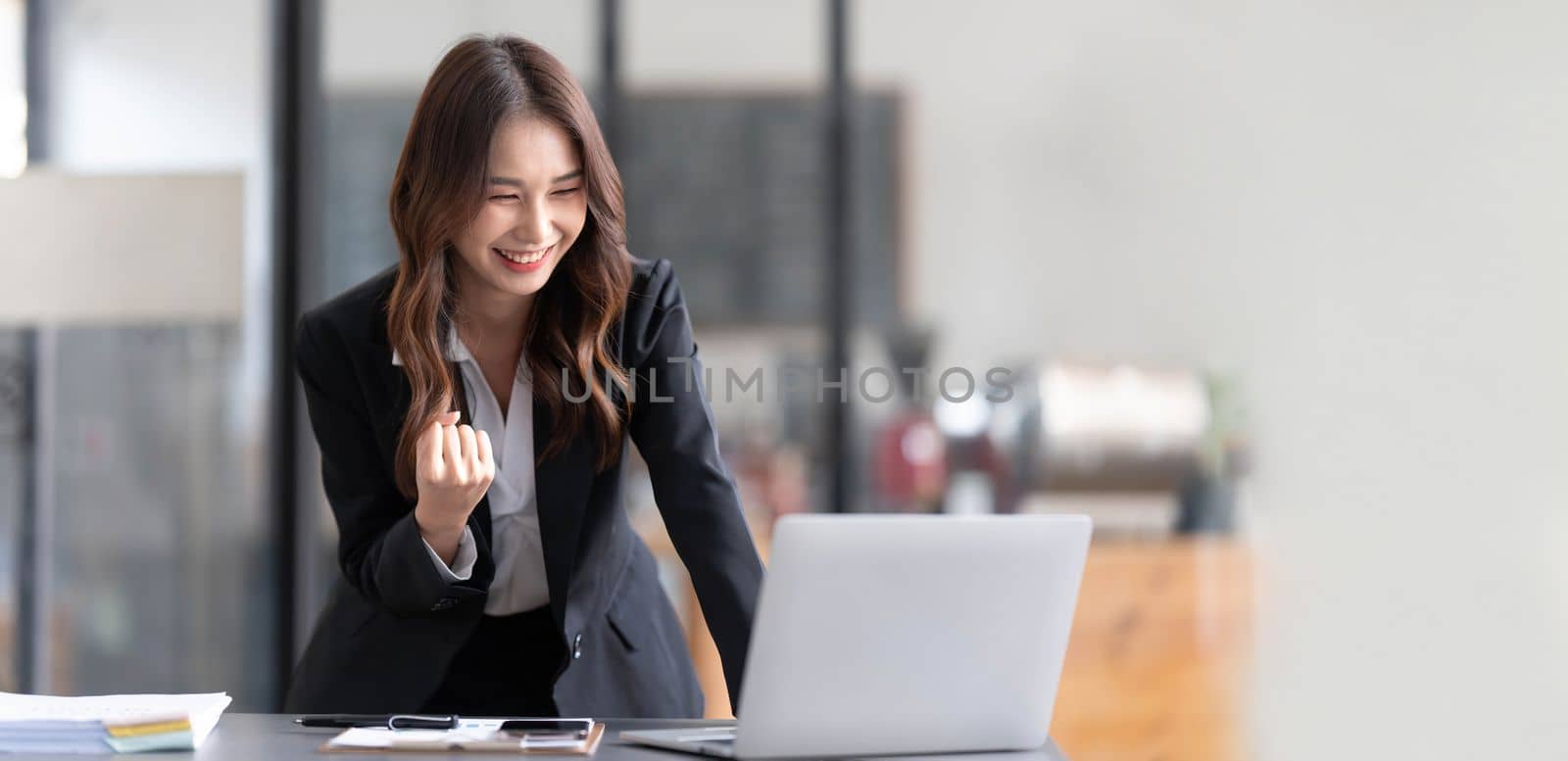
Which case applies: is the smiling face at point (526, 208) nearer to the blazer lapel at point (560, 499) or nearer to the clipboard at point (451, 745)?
the blazer lapel at point (560, 499)

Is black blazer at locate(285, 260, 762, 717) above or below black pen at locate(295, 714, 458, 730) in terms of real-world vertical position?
above

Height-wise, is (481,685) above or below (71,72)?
below

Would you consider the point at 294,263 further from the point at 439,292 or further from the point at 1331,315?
the point at 1331,315

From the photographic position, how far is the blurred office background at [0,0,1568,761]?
10.9ft

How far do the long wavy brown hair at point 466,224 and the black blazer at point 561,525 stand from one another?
4 cm

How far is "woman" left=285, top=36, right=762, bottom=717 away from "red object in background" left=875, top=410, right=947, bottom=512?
169 centimetres

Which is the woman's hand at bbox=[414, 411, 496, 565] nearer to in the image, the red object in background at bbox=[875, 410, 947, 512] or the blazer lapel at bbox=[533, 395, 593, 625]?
the blazer lapel at bbox=[533, 395, 593, 625]

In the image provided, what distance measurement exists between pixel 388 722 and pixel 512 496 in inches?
15.3

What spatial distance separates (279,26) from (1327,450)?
2760mm

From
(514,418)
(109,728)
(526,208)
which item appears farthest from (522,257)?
(109,728)

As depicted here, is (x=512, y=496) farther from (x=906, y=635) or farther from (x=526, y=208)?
(x=906, y=635)

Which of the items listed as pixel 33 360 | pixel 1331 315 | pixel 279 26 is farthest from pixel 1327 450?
pixel 33 360

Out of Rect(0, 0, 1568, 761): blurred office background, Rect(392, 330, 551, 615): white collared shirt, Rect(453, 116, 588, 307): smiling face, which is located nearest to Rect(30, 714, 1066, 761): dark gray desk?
Rect(392, 330, 551, 615): white collared shirt

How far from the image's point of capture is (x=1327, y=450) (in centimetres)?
334
